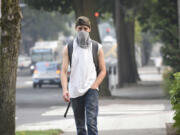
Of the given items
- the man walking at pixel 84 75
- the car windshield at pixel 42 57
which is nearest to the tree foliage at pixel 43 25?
the car windshield at pixel 42 57

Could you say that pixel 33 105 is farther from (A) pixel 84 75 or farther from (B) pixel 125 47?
(B) pixel 125 47

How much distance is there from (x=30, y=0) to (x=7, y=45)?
1992cm

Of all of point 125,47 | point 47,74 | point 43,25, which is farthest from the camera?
point 43,25

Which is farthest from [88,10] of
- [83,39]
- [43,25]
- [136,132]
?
[43,25]

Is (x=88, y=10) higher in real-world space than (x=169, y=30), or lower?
Result: higher

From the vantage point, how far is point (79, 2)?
2478 centimetres

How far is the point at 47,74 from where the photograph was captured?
127 ft

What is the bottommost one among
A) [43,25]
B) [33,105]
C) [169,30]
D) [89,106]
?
[33,105]

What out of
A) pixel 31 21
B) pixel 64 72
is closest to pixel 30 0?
pixel 64 72

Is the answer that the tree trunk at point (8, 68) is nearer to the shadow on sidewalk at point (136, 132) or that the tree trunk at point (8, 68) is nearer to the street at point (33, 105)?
the shadow on sidewalk at point (136, 132)

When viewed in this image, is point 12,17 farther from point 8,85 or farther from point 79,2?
point 79,2

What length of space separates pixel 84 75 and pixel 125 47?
3379cm

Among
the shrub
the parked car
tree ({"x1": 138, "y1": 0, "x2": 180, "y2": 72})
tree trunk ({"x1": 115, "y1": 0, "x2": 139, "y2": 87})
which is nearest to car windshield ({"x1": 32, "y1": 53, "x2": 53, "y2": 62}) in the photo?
tree trunk ({"x1": 115, "y1": 0, "x2": 139, "y2": 87})

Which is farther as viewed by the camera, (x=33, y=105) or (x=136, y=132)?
(x=33, y=105)
